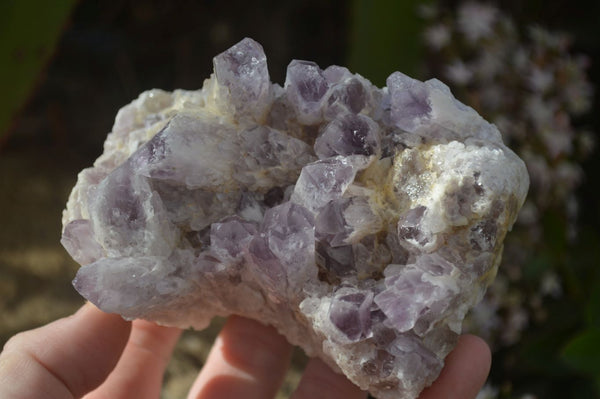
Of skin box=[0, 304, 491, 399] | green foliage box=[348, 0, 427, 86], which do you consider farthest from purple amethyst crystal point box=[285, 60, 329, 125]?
green foliage box=[348, 0, 427, 86]

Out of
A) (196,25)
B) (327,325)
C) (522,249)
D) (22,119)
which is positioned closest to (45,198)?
(22,119)

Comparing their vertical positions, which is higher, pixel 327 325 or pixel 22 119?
pixel 327 325

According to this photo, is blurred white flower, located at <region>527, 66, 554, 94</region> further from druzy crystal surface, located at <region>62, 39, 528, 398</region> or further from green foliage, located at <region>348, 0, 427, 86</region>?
druzy crystal surface, located at <region>62, 39, 528, 398</region>

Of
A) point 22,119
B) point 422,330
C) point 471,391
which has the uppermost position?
point 422,330

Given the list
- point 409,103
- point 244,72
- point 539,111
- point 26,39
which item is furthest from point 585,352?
point 26,39

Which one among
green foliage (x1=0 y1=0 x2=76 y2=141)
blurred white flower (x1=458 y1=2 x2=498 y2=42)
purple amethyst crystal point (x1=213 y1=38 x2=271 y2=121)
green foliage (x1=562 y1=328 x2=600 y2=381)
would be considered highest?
purple amethyst crystal point (x1=213 y1=38 x2=271 y2=121)

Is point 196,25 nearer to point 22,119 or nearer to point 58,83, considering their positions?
point 58,83
